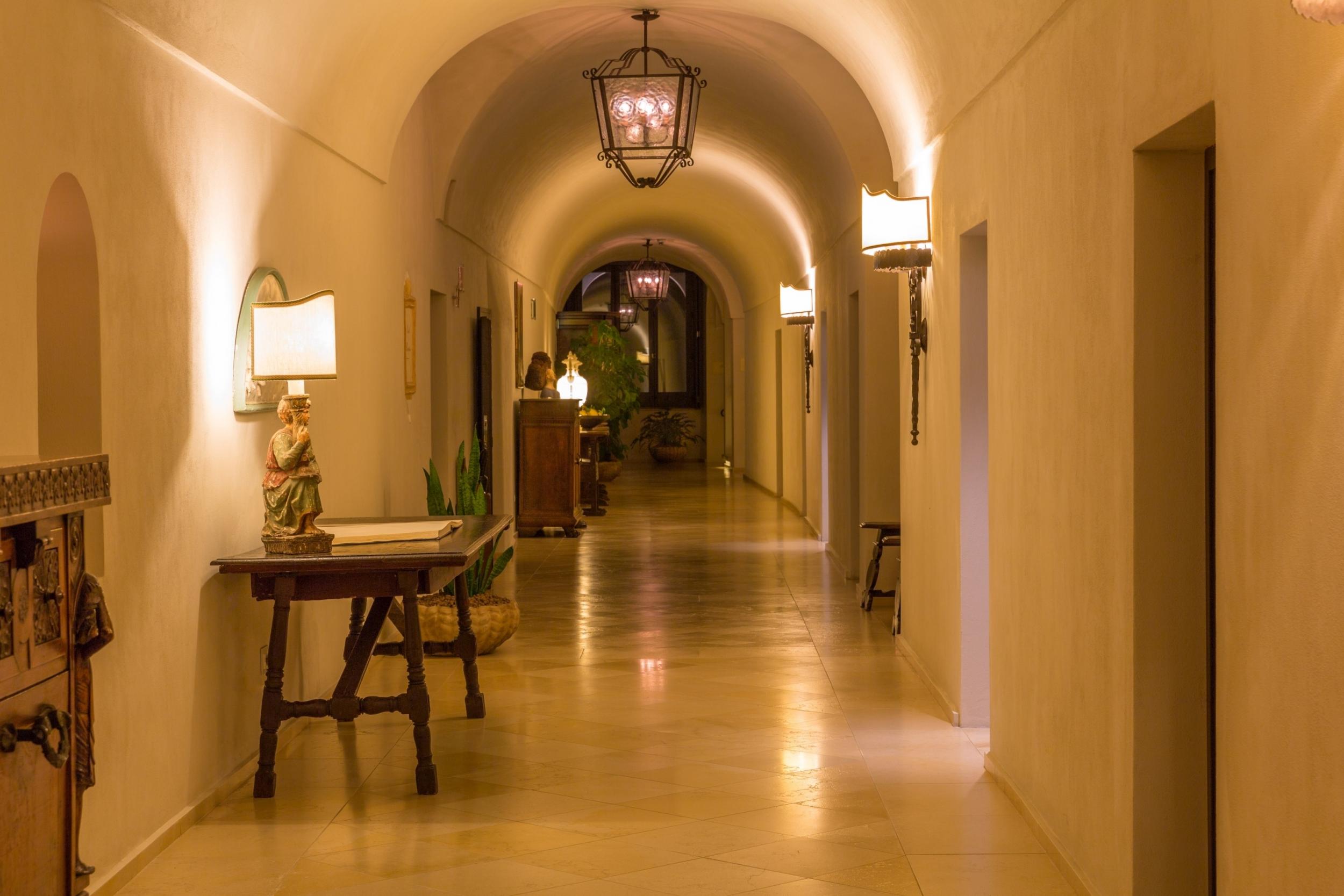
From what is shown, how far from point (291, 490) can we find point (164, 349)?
31.5 inches

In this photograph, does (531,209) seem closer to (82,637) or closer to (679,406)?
(82,637)

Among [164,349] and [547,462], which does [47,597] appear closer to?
[164,349]

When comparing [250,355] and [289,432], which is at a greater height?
[250,355]

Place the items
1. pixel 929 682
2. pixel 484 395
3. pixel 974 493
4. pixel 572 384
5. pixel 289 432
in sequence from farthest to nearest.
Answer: pixel 572 384 → pixel 484 395 → pixel 929 682 → pixel 974 493 → pixel 289 432

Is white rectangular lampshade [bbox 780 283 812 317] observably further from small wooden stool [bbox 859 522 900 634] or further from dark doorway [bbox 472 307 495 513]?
small wooden stool [bbox 859 522 900 634]

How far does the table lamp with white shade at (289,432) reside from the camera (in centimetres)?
466

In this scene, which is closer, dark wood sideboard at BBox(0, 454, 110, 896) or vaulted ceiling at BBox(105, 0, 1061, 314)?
dark wood sideboard at BBox(0, 454, 110, 896)

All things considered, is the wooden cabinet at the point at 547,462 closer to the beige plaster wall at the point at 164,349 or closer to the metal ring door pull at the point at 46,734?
the beige plaster wall at the point at 164,349

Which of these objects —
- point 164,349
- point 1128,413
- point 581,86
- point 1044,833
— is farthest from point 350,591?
point 581,86

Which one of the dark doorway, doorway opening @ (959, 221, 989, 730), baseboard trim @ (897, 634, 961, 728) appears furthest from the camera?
the dark doorway

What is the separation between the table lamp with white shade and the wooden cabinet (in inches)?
324

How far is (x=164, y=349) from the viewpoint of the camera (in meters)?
4.05

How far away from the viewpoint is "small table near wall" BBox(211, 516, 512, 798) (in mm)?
4598

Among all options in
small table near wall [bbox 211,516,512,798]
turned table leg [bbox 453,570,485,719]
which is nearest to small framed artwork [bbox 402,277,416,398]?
turned table leg [bbox 453,570,485,719]
